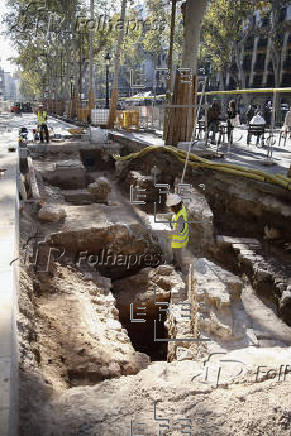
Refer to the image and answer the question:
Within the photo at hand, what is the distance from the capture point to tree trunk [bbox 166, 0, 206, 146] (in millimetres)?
12609

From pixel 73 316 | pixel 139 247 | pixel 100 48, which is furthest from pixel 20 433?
pixel 100 48

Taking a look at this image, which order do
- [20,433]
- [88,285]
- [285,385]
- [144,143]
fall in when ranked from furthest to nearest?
[144,143] → [88,285] → [285,385] → [20,433]

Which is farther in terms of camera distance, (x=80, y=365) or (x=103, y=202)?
(x=103, y=202)

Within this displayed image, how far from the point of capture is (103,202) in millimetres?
12867

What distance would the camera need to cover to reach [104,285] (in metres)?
7.52

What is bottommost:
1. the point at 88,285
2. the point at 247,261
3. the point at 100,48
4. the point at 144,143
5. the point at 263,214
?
the point at 88,285

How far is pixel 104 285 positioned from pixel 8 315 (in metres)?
4.02

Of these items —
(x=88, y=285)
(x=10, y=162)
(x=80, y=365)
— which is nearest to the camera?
(x=80, y=365)

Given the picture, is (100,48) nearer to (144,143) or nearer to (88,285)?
(144,143)

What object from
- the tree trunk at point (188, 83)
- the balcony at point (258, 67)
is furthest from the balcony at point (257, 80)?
the tree trunk at point (188, 83)

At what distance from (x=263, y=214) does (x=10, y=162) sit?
7663mm

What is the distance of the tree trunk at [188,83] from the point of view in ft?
41.4

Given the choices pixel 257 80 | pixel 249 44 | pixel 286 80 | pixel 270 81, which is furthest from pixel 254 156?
pixel 249 44

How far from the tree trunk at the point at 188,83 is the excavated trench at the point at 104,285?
3398 millimetres
